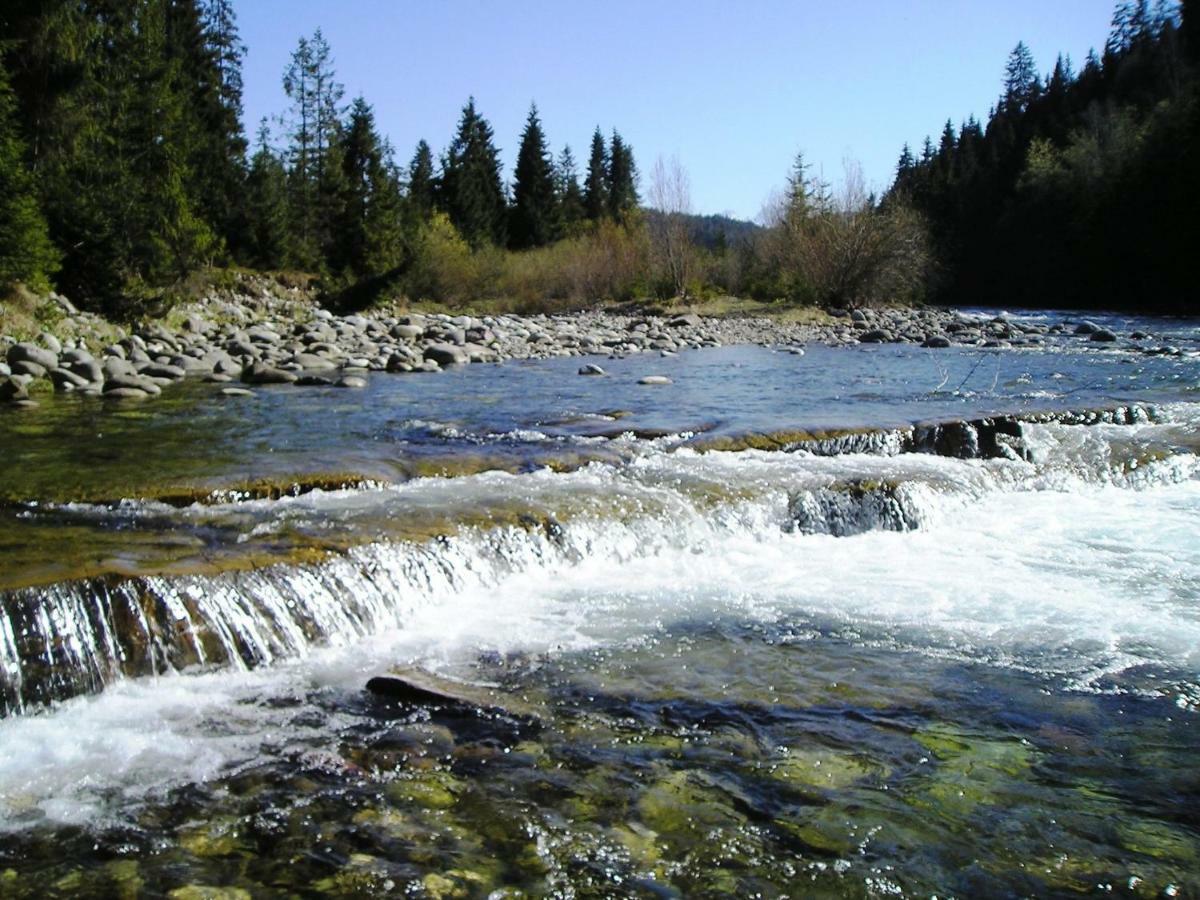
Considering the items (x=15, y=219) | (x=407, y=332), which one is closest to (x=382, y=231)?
(x=407, y=332)

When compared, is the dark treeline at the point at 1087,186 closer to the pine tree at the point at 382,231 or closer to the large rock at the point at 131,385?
the pine tree at the point at 382,231

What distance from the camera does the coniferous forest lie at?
18.5 metres

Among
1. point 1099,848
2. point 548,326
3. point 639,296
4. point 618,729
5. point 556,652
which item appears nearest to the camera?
point 1099,848

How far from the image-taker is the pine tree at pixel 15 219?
47.8ft

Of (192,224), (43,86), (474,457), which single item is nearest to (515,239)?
(192,224)

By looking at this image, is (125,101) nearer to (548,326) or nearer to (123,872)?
(548,326)

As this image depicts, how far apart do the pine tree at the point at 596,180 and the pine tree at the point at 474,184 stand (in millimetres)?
9221

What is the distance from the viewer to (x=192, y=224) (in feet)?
76.9

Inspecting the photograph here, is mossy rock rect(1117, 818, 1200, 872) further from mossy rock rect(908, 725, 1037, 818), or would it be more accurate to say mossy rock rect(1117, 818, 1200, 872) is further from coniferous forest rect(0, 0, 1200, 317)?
coniferous forest rect(0, 0, 1200, 317)

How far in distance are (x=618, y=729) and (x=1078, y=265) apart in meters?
47.7

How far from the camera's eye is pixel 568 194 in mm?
69125

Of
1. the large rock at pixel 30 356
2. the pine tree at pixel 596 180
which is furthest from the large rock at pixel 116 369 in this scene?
the pine tree at pixel 596 180

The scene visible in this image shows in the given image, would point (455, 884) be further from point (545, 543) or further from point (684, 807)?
point (545, 543)

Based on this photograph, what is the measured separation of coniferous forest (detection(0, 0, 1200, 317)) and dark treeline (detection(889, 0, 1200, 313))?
6.4 inches
